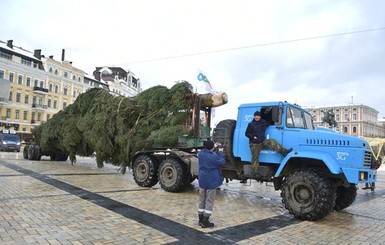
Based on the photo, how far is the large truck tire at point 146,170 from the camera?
35.9 ft

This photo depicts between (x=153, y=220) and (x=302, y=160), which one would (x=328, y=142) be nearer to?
(x=302, y=160)

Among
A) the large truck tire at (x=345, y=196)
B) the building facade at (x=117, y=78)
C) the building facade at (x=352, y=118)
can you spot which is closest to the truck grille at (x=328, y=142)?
the large truck tire at (x=345, y=196)

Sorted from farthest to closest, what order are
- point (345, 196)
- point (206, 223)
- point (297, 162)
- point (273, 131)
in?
point (345, 196) → point (273, 131) → point (297, 162) → point (206, 223)

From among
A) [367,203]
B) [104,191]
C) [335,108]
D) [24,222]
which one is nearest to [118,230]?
[24,222]

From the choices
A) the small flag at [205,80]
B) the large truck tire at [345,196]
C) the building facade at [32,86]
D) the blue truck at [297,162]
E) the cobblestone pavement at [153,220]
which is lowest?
the cobblestone pavement at [153,220]

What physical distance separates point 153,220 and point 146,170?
4.62 metres

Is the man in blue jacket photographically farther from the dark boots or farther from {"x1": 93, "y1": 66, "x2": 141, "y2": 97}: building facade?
{"x1": 93, "y1": 66, "x2": 141, "y2": 97}: building facade

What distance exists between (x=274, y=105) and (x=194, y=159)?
3.07 metres

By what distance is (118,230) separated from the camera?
5.71 m

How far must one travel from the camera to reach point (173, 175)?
10180 mm

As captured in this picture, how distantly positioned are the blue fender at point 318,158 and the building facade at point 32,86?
5057 cm

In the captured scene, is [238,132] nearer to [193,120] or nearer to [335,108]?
[193,120]

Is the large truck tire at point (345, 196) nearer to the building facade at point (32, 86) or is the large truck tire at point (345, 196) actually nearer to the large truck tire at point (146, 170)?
the large truck tire at point (146, 170)

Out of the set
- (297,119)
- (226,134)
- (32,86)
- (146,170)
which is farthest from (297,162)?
(32,86)
